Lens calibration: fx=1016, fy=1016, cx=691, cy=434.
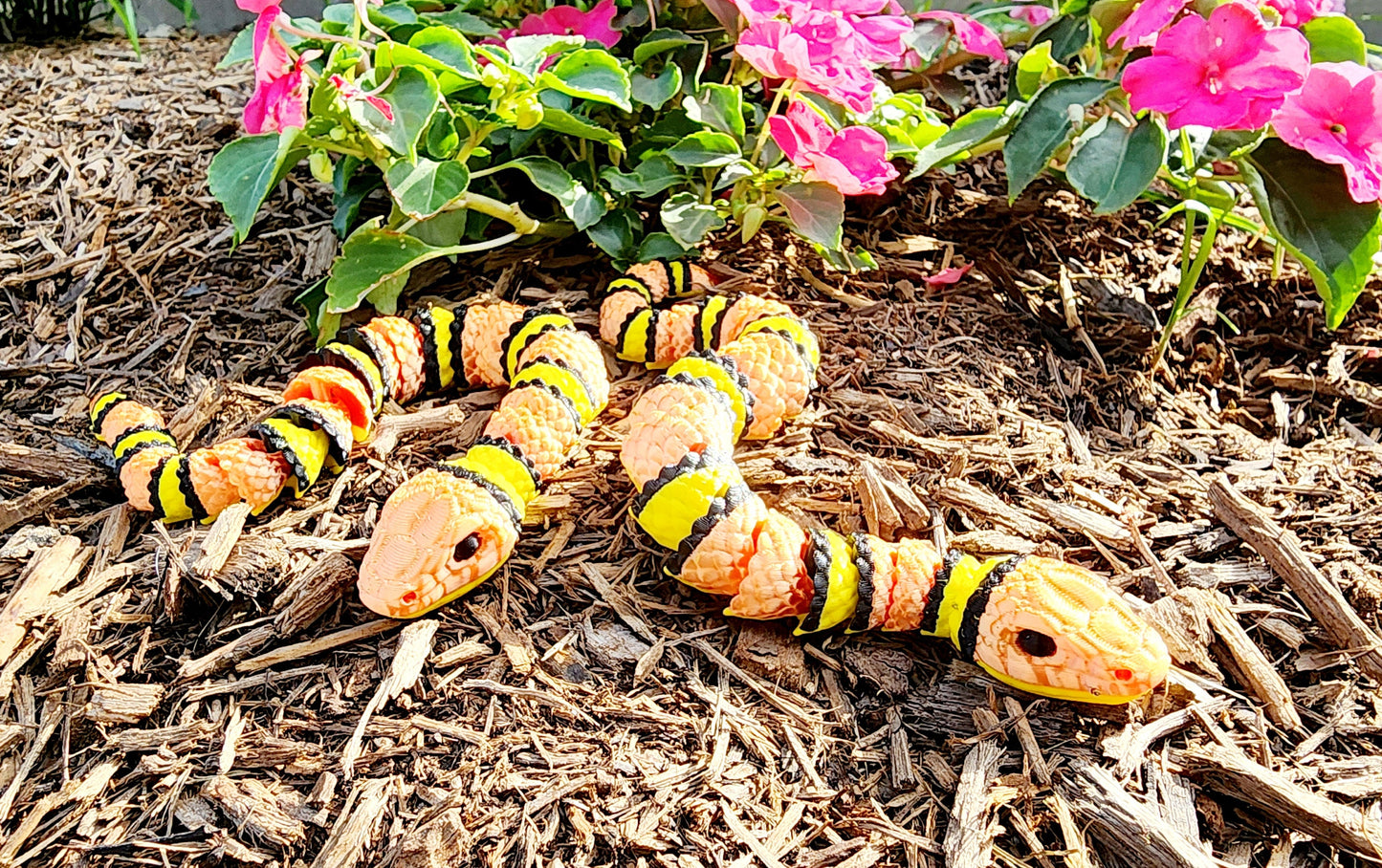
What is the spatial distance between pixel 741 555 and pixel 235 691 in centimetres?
79

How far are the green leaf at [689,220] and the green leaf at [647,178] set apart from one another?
0.04 meters

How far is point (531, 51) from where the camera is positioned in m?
2.01

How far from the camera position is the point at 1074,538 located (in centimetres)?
180

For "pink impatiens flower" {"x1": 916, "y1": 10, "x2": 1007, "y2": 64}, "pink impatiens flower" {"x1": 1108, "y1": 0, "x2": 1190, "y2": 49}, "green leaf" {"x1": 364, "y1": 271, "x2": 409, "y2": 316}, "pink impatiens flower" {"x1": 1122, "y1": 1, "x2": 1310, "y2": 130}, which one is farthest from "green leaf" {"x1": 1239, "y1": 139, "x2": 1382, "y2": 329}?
"green leaf" {"x1": 364, "y1": 271, "x2": 409, "y2": 316}

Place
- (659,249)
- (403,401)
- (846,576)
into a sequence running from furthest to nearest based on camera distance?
(659,249)
(403,401)
(846,576)

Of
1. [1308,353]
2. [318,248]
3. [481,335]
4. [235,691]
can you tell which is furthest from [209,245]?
[1308,353]

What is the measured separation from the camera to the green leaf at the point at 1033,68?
2.00m

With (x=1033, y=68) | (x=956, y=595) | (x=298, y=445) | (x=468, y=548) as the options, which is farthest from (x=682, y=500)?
(x=1033, y=68)

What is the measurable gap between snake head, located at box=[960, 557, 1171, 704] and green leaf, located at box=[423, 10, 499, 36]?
1.69 metres

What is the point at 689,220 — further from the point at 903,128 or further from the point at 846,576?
the point at 846,576

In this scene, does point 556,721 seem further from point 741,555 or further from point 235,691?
point 235,691

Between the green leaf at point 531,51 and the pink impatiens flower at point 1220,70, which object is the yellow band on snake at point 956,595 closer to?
the pink impatiens flower at point 1220,70

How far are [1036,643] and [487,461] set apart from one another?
3.05ft

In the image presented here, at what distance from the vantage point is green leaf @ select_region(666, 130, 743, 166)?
6.88 feet
